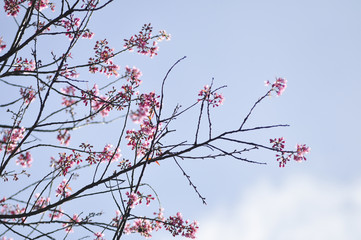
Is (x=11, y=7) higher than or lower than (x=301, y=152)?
higher

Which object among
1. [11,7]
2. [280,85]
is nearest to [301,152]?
[280,85]

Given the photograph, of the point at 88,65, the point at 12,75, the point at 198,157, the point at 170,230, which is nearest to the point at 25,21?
the point at 12,75

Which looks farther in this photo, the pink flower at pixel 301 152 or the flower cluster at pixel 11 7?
the flower cluster at pixel 11 7

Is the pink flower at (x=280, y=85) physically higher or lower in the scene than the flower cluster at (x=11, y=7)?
lower

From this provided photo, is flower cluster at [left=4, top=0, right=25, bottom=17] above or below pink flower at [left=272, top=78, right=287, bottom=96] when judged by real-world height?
above

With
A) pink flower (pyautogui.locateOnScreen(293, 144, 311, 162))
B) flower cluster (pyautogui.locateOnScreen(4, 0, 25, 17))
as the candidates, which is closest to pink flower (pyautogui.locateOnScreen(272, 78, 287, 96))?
pink flower (pyautogui.locateOnScreen(293, 144, 311, 162))

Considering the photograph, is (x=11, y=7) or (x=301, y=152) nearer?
(x=301, y=152)

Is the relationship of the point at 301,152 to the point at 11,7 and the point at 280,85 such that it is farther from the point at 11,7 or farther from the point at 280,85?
the point at 11,7

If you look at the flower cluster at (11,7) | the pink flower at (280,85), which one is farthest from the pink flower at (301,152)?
the flower cluster at (11,7)

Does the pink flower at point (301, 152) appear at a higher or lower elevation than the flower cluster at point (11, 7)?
lower

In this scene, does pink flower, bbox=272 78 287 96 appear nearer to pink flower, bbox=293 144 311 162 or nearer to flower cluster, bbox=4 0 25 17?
pink flower, bbox=293 144 311 162

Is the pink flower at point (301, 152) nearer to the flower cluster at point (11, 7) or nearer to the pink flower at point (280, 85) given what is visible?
the pink flower at point (280, 85)

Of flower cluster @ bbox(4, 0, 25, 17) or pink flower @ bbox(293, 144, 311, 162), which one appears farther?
flower cluster @ bbox(4, 0, 25, 17)

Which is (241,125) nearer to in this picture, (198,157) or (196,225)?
(198,157)
